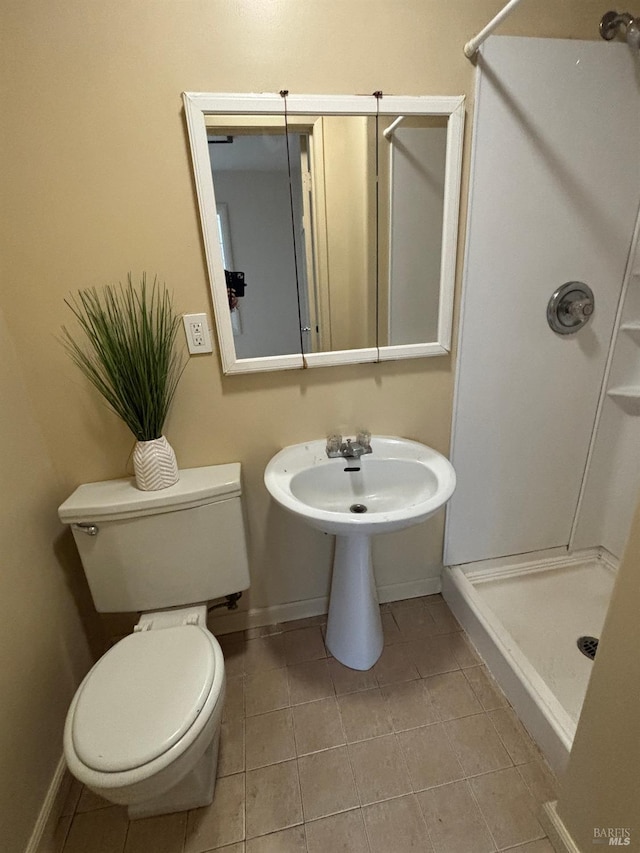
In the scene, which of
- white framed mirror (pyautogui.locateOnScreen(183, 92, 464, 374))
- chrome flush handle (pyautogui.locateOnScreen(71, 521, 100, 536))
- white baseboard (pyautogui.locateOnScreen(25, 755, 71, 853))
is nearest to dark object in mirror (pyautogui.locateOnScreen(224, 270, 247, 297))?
white framed mirror (pyautogui.locateOnScreen(183, 92, 464, 374))

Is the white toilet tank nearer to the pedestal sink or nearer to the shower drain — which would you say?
the pedestal sink

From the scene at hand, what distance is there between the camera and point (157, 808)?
Answer: 1062mm

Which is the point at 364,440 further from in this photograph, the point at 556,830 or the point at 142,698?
the point at 556,830

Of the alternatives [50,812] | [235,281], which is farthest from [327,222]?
[50,812]

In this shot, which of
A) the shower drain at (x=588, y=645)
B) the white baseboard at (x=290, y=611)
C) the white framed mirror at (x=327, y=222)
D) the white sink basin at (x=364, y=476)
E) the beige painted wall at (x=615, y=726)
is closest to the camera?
the beige painted wall at (x=615, y=726)

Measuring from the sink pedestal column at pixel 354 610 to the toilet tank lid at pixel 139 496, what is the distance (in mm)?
447

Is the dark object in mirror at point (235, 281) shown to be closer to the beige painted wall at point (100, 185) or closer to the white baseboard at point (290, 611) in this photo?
the beige painted wall at point (100, 185)

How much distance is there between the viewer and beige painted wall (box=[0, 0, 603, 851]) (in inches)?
36.9

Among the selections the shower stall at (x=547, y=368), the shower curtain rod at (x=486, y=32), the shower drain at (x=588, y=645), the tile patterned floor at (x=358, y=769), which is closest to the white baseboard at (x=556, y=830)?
the tile patterned floor at (x=358, y=769)

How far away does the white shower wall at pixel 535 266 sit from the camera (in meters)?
1.12

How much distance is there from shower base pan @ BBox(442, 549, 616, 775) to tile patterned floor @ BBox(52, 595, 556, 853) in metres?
0.09

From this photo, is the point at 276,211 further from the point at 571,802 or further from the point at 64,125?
the point at 571,802

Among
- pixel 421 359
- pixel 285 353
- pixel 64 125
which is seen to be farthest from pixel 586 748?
pixel 64 125

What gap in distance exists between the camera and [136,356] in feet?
3.53
